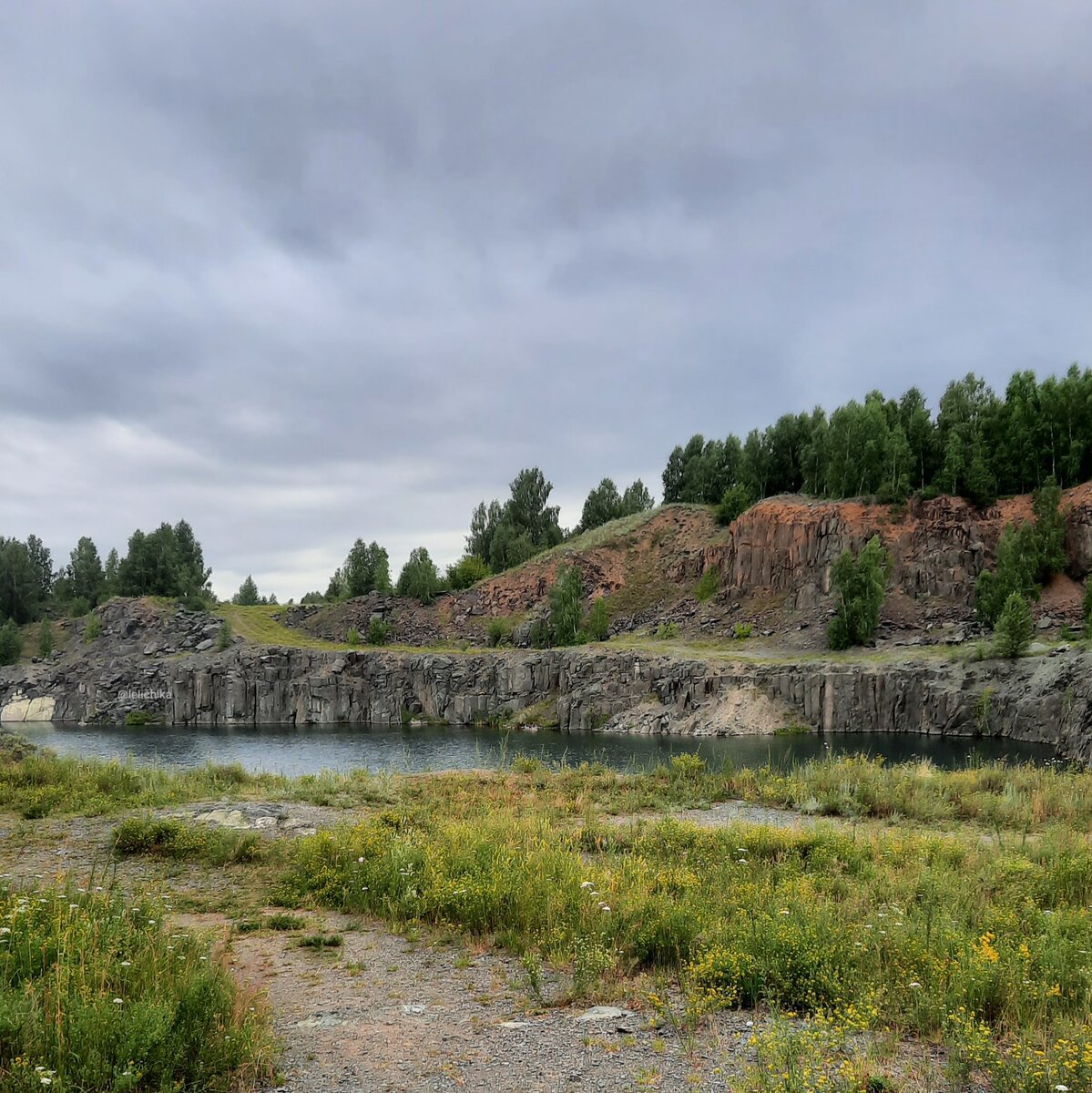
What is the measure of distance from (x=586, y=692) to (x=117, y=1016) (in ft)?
227

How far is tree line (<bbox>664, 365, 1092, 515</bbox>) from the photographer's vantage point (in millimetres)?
84125

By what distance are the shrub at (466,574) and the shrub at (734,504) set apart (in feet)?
122

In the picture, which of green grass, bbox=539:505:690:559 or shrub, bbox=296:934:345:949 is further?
green grass, bbox=539:505:690:559

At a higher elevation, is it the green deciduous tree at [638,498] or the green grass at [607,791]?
the green deciduous tree at [638,498]

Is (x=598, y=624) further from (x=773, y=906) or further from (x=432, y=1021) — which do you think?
(x=432, y=1021)

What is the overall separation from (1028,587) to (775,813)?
211ft

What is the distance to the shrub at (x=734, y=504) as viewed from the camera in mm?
103750

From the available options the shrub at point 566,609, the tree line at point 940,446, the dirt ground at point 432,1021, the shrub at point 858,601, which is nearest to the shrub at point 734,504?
the tree line at point 940,446

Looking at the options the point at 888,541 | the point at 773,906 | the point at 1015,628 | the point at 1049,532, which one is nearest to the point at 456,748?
the point at 1015,628

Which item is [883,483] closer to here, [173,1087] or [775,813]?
[775,813]

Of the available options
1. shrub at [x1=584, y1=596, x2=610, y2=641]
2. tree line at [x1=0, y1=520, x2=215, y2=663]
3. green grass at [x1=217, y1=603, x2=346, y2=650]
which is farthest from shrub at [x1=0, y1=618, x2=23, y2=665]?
shrub at [x1=584, y1=596, x2=610, y2=641]

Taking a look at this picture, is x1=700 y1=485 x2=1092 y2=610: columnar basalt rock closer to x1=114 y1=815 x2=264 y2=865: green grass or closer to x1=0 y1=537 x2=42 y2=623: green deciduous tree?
x1=114 y1=815 x2=264 y2=865: green grass

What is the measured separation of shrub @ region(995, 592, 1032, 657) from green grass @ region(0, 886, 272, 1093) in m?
59.9

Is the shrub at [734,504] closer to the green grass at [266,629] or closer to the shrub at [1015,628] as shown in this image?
the shrub at [1015,628]
